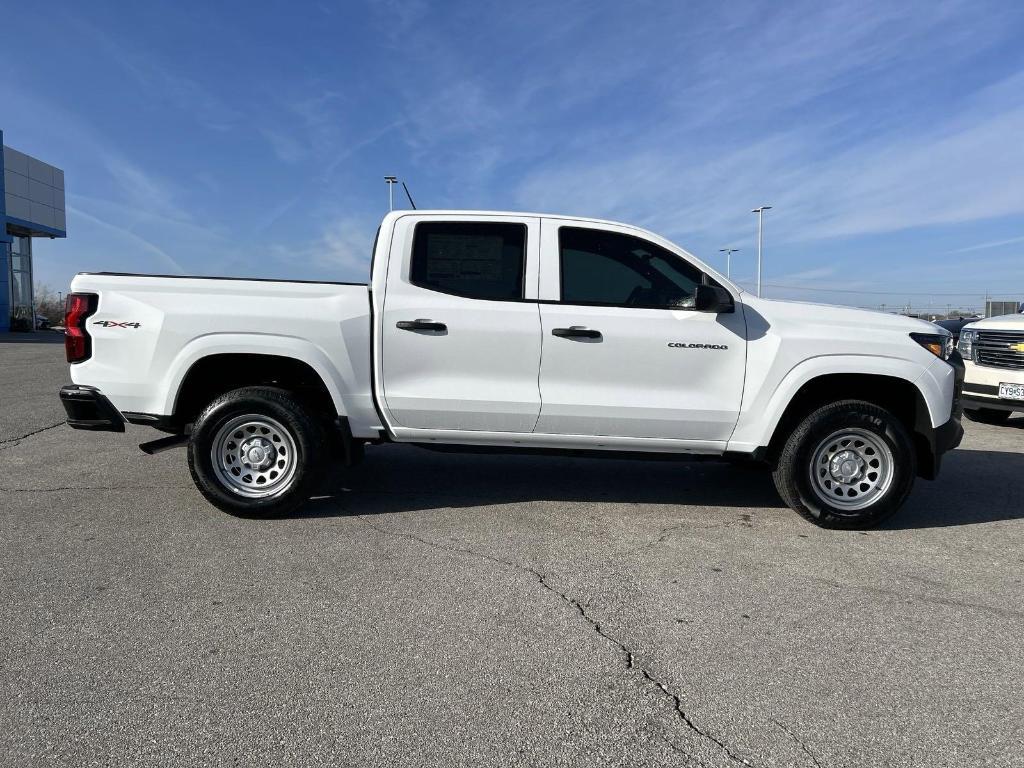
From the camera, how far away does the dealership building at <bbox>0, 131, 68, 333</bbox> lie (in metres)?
35.2

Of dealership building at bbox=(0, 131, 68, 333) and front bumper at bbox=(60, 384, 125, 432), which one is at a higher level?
dealership building at bbox=(0, 131, 68, 333)

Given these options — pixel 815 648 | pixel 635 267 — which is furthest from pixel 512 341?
pixel 815 648

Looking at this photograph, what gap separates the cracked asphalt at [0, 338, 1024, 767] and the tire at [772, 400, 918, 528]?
176 mm

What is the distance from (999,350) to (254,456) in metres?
8.46

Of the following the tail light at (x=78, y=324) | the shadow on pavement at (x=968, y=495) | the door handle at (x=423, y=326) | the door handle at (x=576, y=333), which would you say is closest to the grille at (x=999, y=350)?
the shadow on pavement at (x=968, y=495)

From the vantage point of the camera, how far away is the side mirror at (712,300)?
443cm

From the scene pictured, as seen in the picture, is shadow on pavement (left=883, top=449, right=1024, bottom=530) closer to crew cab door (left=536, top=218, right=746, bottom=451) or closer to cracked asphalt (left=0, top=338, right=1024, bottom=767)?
cracked asphalt (left=0, top=338, right=1024, bottom=767)

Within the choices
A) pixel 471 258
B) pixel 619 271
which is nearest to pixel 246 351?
pixel 471 258

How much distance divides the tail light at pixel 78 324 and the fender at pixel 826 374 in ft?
14.1

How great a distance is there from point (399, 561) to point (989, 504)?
4.56m

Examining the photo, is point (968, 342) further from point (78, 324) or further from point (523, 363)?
point (78, 324)

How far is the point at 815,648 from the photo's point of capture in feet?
9.92

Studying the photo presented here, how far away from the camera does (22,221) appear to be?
36500 mm

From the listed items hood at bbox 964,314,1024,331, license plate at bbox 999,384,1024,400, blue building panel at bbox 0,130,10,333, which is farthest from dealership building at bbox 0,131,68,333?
license plate at bbox 999,384,1024,400
